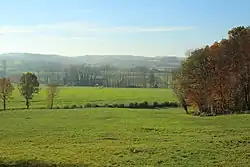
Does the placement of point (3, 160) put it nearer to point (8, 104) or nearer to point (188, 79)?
point (188, 79)

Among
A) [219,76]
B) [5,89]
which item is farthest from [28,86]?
[219,76]

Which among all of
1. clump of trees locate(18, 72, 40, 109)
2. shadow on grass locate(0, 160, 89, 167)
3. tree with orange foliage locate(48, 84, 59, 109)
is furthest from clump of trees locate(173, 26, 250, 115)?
shadow on grass locate(0, 160, 89, 167)

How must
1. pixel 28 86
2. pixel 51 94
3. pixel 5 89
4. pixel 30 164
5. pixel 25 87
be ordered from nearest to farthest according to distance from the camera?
1. pixel 30 164
2. pixel 25 87
3. pixel 28 86
4. pixel 5 89
5. pixel 51 94

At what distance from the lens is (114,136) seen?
1262 inches

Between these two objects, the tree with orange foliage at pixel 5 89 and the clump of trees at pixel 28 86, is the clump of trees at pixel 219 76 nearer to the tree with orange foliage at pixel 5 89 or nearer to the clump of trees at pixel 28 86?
the clump of trees at pixel 28 86

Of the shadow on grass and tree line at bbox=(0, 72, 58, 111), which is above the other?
tree line at bbox=(0, 72, 58, 111)

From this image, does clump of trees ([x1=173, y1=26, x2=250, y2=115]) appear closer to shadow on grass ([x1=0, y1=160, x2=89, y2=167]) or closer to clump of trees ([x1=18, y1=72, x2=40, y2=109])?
clump of trees ([x1=18, y1=72, x2=40, y2=109])

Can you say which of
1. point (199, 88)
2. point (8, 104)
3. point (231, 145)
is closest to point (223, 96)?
point (199, 88)

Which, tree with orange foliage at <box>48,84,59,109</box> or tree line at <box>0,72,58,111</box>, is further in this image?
tree with orange foliage at <box>48,84,59,109</box>

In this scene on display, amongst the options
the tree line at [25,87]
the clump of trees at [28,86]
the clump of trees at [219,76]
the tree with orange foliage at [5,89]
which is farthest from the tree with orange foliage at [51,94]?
the clump of trees at [219,76]

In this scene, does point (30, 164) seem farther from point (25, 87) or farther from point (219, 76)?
point (25, 87)

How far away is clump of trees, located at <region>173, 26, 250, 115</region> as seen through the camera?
62719mm

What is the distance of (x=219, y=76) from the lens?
65.5 meters

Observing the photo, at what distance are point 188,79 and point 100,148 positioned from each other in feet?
154
